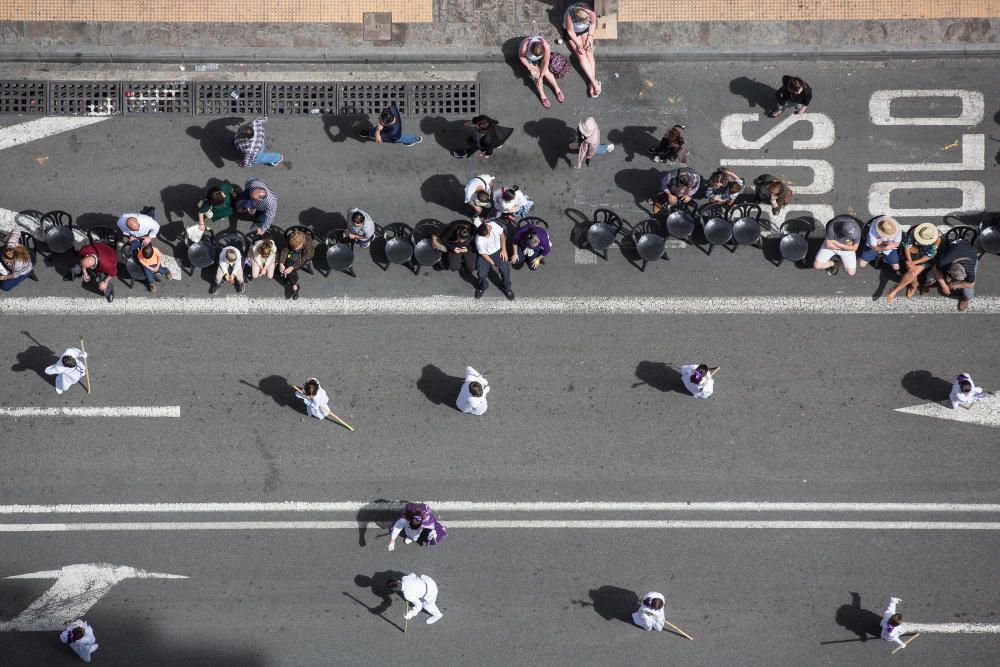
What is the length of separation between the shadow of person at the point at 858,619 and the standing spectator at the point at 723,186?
698 centimetres

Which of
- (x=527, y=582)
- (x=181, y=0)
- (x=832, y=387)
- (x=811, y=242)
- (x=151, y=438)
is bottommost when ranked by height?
(x=527, y=582)

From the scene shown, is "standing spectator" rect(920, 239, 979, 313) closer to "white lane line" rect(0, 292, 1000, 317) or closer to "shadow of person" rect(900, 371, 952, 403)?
"white lane line" rect(0, 292, 1000, 317)

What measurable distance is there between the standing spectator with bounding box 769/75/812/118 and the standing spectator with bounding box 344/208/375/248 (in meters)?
7.14

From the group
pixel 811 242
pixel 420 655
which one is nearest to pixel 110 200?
pixel 420 655

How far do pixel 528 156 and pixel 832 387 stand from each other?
649cm

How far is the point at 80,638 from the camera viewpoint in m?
13.0

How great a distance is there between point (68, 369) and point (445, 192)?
22.5ft

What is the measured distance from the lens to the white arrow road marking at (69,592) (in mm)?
13578

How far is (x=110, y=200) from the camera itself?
1388 cm

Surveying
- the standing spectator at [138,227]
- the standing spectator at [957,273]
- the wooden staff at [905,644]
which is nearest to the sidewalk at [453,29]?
the standing spectator at [138,227]

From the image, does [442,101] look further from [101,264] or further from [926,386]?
[926,386]

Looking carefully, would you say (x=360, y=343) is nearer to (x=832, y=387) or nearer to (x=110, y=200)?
(x=110, y=200)

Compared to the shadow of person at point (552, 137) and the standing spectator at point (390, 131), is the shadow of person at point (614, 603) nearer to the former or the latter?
the shadow of person at point (552, 137)

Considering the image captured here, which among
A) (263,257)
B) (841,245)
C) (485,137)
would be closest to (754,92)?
(841,245)
